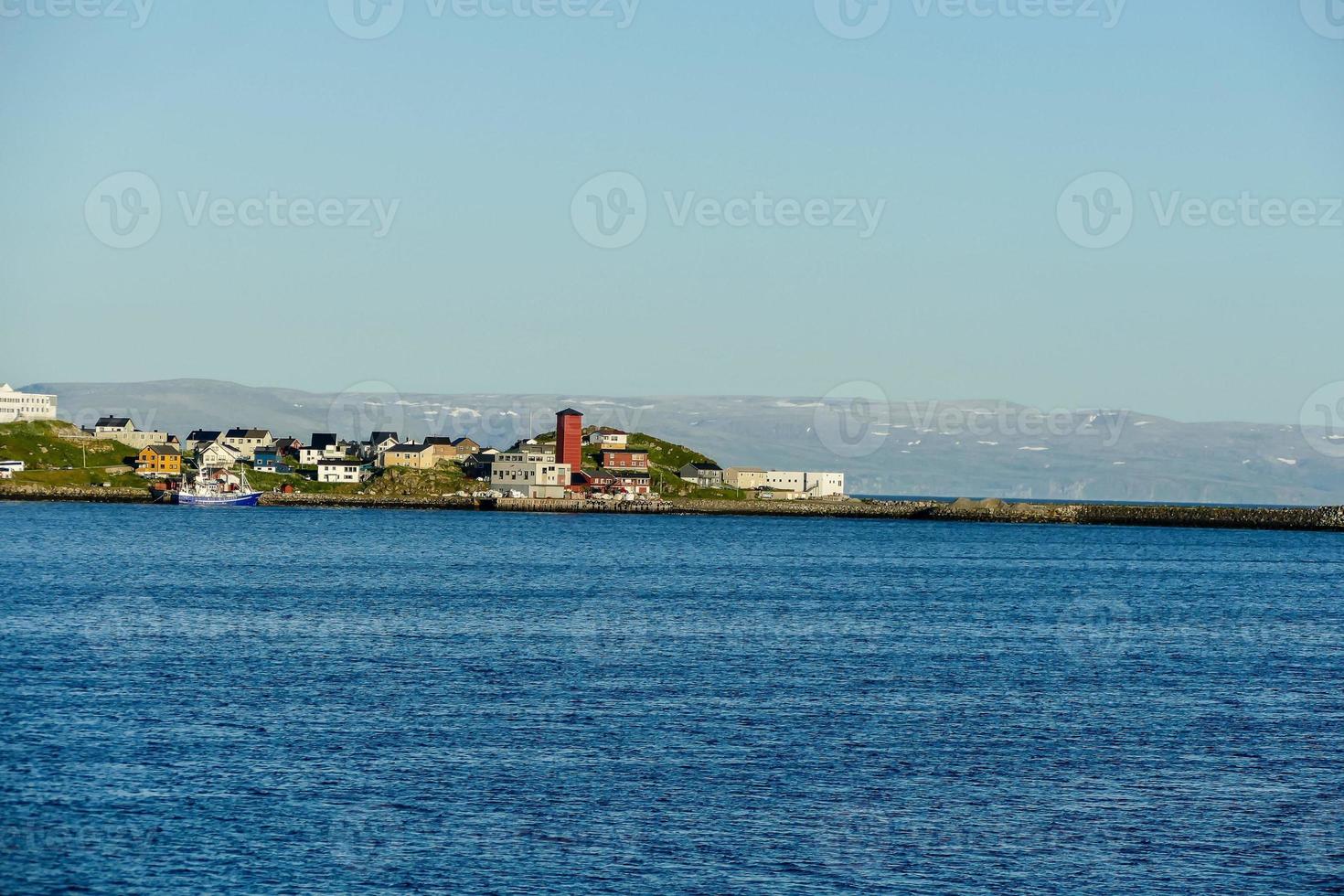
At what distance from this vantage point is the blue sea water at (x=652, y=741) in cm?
2647

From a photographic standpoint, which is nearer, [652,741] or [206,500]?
[652,741]

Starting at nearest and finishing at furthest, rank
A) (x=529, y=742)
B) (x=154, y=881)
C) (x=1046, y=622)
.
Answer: (x=154, y=881), (x=529, y=742), (x=1046, y=622)

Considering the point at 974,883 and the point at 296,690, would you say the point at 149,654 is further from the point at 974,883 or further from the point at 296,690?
the point at 974,883

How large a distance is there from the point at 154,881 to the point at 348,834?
3810 millimetres

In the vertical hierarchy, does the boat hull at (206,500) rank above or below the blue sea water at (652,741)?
above

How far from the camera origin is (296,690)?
42.9m

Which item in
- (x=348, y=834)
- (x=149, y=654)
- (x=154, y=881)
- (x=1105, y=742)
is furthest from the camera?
(x=149, y=654)

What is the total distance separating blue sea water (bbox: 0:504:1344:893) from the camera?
86.8 ft

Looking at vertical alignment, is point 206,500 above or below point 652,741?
above

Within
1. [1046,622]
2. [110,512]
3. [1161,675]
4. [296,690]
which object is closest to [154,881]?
[296,690]

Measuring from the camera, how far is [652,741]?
119ft

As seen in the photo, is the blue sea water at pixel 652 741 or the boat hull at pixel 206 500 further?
the boat hull at pixel 206 500

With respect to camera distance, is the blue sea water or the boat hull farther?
the boat hull

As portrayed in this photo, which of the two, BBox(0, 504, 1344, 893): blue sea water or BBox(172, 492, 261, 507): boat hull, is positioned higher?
BBox(172, 492, 261, 507): boat hull
